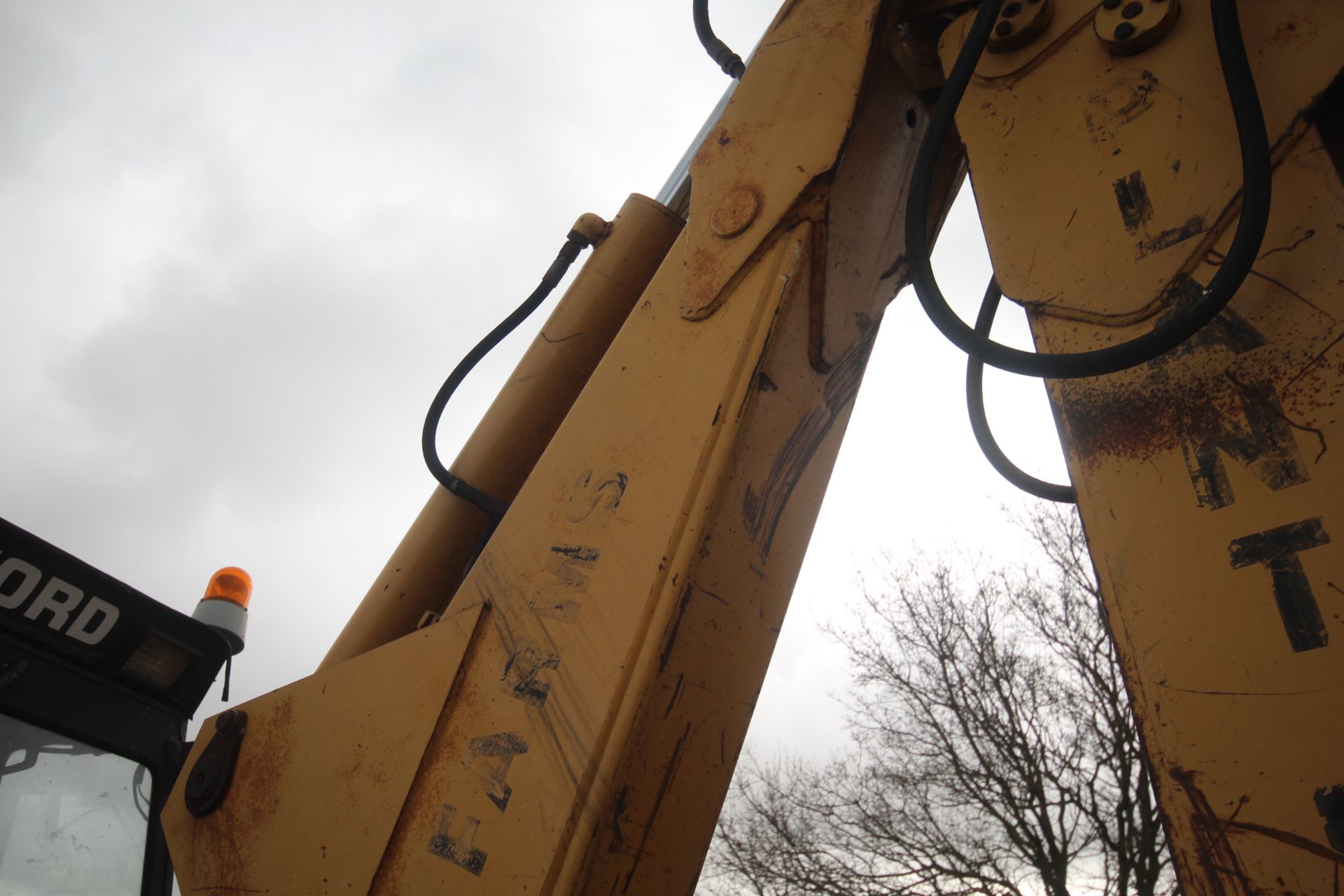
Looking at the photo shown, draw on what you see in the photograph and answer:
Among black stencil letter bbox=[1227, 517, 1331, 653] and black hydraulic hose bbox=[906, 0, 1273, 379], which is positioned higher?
black hydraulic hose bbox=[906, 0, 1273, 379]

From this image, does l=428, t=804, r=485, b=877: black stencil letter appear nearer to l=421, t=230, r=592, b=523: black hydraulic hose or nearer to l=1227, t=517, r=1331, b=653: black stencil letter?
l=421, t=230, r=592, b=523: black hydraulic hose

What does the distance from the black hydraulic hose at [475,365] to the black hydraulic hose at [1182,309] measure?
0.89 metres

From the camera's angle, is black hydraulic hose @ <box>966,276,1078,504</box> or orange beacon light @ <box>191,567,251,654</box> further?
orange beacon light @ <box>191,567,251,654</box>

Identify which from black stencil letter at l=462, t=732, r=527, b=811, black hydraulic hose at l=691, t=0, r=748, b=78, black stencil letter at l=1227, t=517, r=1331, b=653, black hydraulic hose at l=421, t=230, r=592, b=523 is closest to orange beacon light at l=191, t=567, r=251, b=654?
black hydraulic hose at l=421, t=230, r=592, b=523

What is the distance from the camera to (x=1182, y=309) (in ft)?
2.56

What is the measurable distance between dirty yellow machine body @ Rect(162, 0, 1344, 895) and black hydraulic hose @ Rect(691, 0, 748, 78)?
1.21ft

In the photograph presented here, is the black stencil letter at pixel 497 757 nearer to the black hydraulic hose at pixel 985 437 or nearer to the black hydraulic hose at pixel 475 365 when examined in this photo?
the black hydraulic hose at pixel 475 365

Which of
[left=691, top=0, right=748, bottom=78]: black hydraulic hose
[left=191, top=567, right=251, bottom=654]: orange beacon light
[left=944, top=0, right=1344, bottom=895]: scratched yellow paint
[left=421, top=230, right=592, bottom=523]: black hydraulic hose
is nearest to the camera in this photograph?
[left=944, top=0, right=1344, bottom=895]: scratched yellow paint

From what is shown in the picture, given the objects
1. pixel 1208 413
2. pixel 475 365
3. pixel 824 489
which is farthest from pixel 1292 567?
pixel 475 365

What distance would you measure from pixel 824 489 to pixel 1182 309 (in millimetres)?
522

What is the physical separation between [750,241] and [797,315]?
0.42 ft

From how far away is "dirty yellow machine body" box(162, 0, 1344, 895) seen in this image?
25.7 inches

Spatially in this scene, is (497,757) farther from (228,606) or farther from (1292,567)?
(228,606)

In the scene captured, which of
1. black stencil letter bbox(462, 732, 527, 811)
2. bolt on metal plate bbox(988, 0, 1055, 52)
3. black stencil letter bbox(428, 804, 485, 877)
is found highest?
bolt on metal plate bbox(988, 0, 1055, 52)
